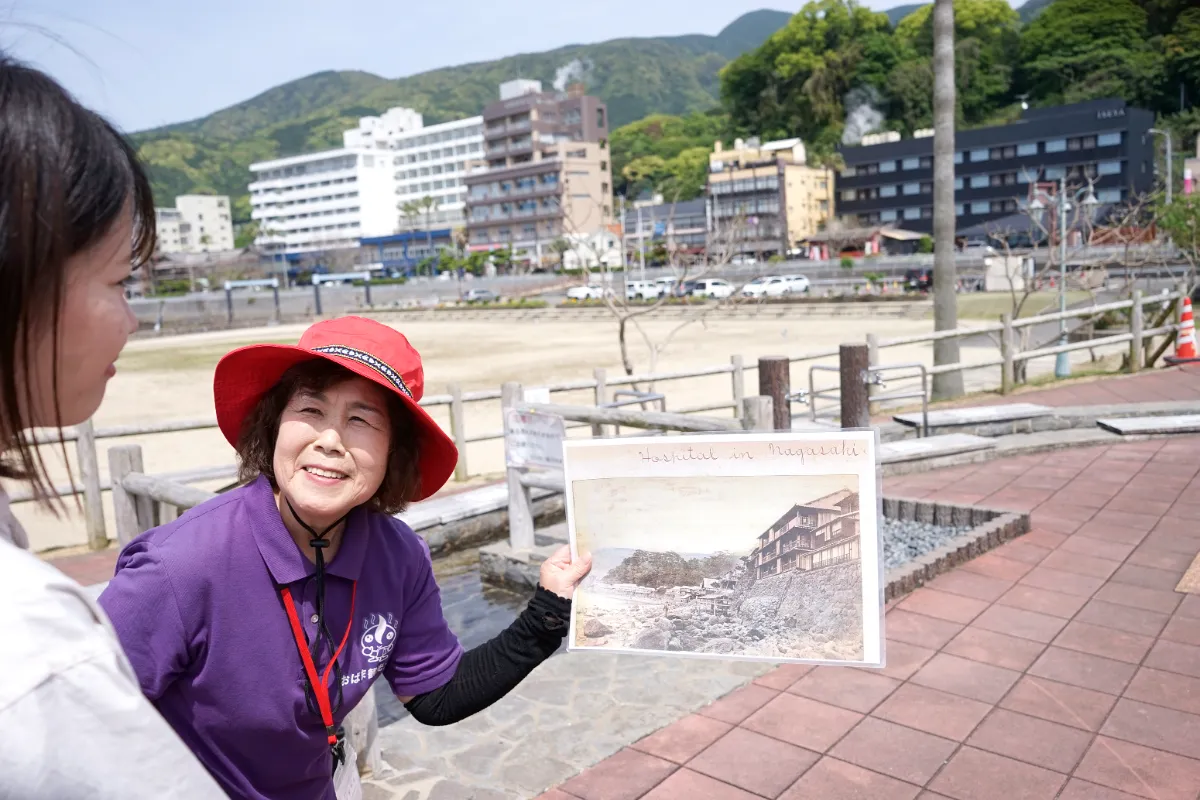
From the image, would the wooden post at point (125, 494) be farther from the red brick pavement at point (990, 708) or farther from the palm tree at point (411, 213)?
the palm tree at point (411, 213)

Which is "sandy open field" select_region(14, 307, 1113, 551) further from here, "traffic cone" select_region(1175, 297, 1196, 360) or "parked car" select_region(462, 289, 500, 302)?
"parked car" select_region(462, 289, 500, 302)

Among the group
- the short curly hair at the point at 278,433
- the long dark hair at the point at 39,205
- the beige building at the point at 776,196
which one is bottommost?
the short curly hair at the point at 278,433

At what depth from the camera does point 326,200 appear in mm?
116250

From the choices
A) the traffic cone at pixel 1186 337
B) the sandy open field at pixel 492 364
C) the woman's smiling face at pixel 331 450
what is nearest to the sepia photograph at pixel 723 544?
the woman's smiling face at pixel 331 450

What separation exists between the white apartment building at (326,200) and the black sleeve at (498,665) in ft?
372

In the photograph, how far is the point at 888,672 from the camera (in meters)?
3.92

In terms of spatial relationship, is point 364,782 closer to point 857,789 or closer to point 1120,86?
point 857,789

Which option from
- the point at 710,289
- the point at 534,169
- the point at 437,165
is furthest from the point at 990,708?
the point at 437,165

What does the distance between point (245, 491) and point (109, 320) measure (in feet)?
2.28

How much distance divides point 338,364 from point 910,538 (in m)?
5.08

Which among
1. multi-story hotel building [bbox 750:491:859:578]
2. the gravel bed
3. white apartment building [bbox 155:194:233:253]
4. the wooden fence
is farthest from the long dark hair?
white apartment building [bbox 155:194:233:253]

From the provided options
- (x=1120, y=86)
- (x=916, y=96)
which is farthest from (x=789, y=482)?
(x=916, y=96)

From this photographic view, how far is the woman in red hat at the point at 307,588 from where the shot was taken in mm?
1351

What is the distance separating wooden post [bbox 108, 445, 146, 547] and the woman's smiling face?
109 inches
